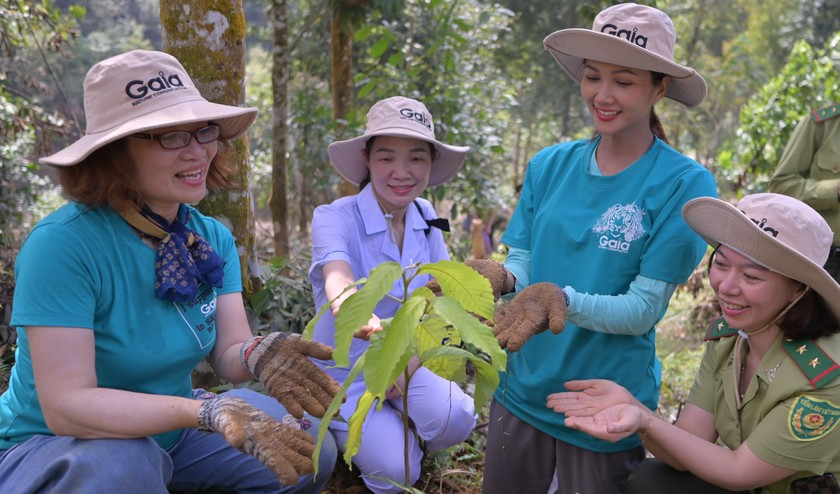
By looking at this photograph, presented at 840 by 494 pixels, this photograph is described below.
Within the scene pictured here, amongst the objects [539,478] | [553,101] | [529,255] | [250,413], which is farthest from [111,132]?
[553,101]

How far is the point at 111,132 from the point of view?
1.88m

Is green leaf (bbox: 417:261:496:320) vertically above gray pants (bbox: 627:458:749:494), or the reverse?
green leaf (bbox: 417:261:496:320)

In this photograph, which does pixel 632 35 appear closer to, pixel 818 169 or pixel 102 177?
pixel 102 177

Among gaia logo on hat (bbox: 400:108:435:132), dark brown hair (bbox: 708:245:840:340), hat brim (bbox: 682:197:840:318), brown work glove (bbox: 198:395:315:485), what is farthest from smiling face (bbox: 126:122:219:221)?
dark brown hair (bbox: 708:245:840:340)

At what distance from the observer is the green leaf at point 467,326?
1386mm

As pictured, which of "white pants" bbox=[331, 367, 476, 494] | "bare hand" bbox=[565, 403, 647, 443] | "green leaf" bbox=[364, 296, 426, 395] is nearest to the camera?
"green leaf" bbox=[364, 296, 426, 395]

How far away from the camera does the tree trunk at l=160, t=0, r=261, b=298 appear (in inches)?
115

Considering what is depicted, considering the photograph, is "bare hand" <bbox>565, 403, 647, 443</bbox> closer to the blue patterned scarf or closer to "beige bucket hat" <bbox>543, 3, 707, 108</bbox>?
"beige bucket hat" <bbox>543, 3, 707, 108</bbox>

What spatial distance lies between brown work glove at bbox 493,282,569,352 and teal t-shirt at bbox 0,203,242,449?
0.97 meters

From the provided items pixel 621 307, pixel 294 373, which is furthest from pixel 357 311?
pixel 621 307

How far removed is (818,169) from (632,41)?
2.36m

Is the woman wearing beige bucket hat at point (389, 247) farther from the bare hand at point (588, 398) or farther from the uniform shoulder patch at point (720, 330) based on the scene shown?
the uniform shoulder patch at point (720, 330)

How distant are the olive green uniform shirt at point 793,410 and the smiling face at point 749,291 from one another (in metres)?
0.11

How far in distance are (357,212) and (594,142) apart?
1078 millimetres
